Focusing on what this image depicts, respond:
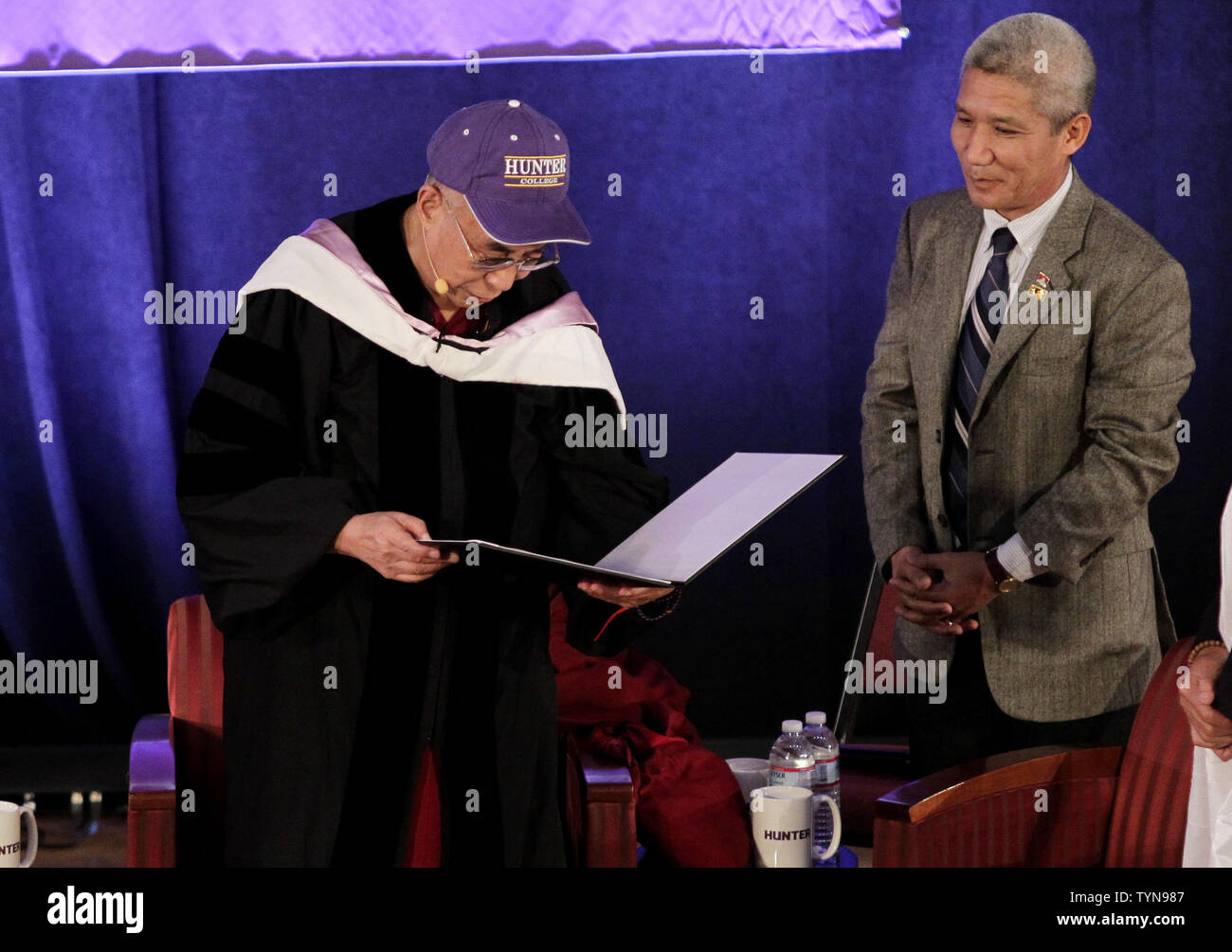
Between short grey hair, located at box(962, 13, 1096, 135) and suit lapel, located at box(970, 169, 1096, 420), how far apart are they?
0.13 metres

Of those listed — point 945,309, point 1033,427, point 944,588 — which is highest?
point 945,309

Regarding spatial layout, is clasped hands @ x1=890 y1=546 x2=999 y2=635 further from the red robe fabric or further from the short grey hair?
the short grey hair

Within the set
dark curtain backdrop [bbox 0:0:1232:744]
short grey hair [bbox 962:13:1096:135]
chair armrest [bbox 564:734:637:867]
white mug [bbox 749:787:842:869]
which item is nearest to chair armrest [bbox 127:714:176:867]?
chair armrest [bbox 564:734:637:867]

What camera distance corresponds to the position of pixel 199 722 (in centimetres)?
267

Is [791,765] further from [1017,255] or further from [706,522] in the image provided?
[1017,255]

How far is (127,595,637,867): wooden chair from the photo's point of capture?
235cm

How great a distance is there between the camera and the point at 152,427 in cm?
429

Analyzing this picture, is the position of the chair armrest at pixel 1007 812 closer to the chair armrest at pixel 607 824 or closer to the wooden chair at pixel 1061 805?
the wooden chair at pixel 1061 805

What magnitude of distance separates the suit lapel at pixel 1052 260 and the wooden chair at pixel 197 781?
0.92 metres

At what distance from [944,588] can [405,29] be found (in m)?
2.37

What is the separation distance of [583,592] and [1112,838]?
0.97 m

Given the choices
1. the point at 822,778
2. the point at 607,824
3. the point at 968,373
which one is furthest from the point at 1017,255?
the point at 607,824

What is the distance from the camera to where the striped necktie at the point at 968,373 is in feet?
8.80

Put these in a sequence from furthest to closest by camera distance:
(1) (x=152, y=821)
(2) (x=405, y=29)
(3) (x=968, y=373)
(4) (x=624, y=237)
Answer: (4) (x=624, y=237), (2) (x=405, y=29), (3) (x=968, y=373), (1) (x=152, y=821)
